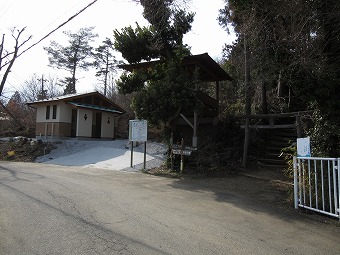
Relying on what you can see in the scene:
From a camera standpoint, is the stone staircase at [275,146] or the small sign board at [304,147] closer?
the small sign board at [304,147]

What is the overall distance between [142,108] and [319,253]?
10096mm

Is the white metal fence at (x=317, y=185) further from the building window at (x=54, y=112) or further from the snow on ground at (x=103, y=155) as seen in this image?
the building window at (x=54, y=112)

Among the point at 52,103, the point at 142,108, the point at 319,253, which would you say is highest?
the point at 52,103

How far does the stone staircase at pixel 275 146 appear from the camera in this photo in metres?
13.8

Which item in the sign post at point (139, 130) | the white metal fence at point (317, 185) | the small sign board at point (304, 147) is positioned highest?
the sign post at point (139, 130)

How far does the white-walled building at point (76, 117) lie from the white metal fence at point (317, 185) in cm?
2110

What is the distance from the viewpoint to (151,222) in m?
5.81

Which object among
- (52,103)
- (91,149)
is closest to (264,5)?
(91,149)

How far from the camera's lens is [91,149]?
21750mm

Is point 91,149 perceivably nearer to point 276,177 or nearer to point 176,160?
point 176,160

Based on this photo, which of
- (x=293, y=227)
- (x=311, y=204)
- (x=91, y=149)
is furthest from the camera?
(x=91, y=149)

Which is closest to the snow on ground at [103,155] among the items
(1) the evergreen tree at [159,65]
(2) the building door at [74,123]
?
(2) the building door at [74,123]

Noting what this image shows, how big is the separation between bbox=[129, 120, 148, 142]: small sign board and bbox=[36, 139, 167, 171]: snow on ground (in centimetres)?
148

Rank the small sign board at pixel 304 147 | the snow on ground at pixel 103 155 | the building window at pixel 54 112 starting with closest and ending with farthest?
the small sign board at pixel 304 147, the snow on ground at pixel 103 155, the building window at pixel 54 112
